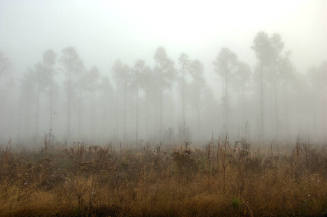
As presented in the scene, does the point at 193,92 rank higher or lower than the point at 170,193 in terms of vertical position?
higher

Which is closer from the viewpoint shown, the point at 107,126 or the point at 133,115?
the point at 107,126

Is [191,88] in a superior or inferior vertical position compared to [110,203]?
superior

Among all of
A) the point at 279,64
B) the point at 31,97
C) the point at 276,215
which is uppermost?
the point at 279,64

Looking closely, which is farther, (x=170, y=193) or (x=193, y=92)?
(x=193, y=92)

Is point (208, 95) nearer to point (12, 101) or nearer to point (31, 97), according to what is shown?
point (31, 97)

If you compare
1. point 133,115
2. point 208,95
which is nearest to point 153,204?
point 208,95

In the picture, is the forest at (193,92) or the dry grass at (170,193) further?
the forest at (193,92)

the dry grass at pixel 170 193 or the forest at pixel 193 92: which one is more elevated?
the forest at pixel 193 92

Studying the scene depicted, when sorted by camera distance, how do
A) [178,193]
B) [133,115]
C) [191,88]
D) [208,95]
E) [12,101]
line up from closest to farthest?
[178,193]
[191,88]
[208,95]
[133,115]
[12,101]

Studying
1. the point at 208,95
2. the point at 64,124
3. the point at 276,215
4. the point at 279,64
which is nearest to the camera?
the point at 276,215

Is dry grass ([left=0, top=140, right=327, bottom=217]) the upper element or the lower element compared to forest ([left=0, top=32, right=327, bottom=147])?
lower

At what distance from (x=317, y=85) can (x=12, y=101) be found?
8218 centimetres

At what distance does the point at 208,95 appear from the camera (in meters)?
53.9

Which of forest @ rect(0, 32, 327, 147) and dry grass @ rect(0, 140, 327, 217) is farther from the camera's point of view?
forest @ rect(0, 32, 327, 147)
